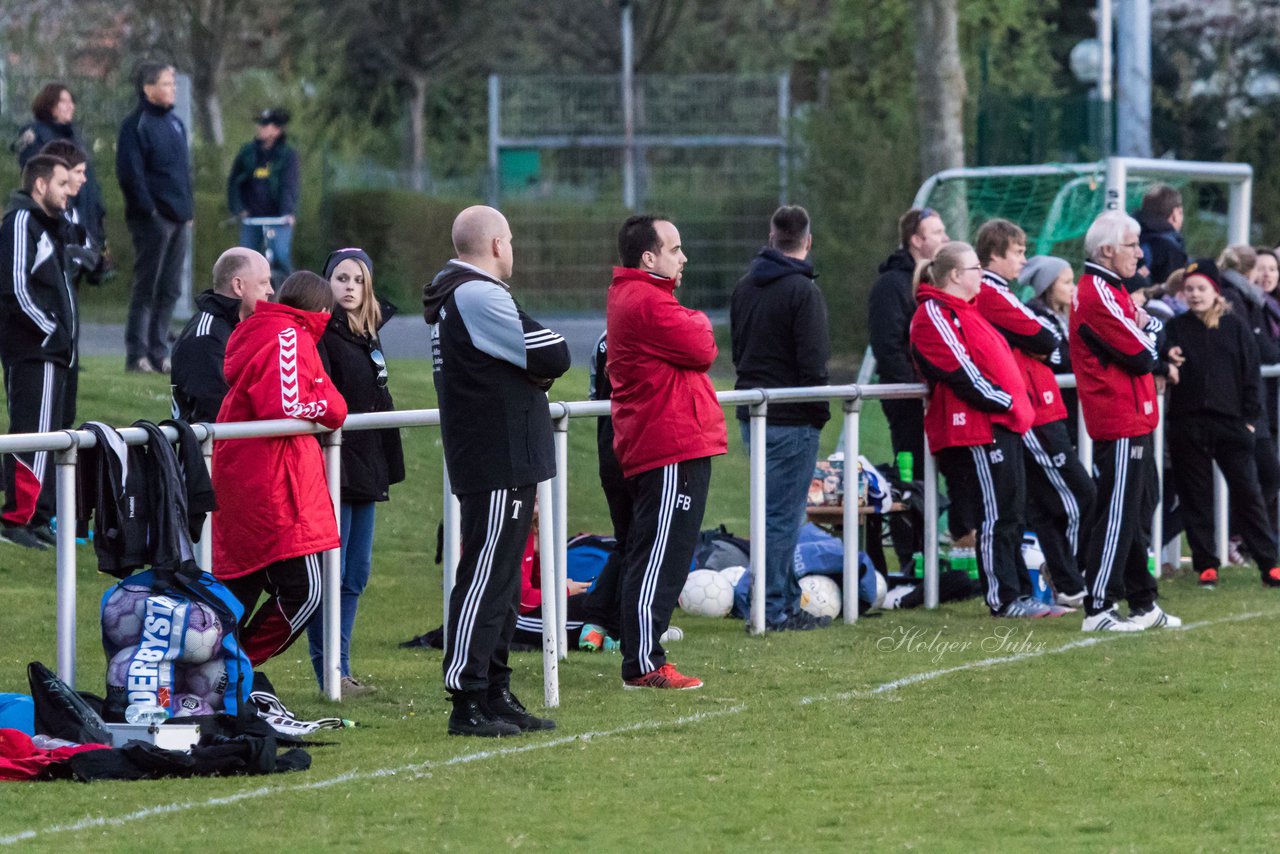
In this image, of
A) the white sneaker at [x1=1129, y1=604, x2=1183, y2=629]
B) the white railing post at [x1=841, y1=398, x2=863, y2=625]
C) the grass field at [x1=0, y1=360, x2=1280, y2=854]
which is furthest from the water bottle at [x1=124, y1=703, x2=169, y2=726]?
the white sneaker at [x1=1129, y1=604, x2=1183, y2=629]

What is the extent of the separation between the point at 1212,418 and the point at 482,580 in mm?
6427

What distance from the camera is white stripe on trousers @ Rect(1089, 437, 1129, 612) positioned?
10.8 metres

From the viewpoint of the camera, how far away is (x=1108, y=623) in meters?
10.8

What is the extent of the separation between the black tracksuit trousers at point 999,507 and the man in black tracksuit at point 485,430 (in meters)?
3.86

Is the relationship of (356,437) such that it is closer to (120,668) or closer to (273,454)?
(273,454)

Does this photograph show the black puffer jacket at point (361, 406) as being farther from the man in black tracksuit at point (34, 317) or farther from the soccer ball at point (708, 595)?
the man in black tracksuit at point (34, 317)

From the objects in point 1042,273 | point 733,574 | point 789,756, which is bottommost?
point 733,574

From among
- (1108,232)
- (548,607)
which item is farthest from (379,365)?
(1108,232)

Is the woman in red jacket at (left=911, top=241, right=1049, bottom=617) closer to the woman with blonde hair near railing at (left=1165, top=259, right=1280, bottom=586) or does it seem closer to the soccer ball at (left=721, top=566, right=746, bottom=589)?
the soccer ball at (left=721, top=566, right=746, bottom=589)

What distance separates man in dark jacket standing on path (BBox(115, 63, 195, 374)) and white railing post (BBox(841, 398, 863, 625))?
240 inches

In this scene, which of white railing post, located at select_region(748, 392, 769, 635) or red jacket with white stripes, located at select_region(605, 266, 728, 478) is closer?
red jacket with white stripes, located at select_region(605, 266, 728, 478)

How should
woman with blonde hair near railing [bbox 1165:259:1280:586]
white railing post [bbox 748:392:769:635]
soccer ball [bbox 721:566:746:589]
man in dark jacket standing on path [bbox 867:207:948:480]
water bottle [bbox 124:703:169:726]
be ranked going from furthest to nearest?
woman with blonde hair near railing [bbox 1165:259:1280:586]
man in dark jacket standing on path [bbox 867:207:948:480]
soccer ball [bbox 721:566:746:589]
white railing post [bbox 748:392:769:635]
water bottle [bbox 124:703:169:726]

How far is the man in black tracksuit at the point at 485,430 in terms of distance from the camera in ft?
25.5

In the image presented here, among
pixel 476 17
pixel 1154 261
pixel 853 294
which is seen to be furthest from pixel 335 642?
pixel 476 17
